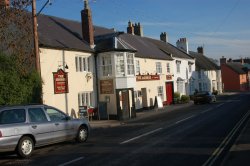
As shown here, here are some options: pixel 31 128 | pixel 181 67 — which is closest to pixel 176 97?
pixel 181 67

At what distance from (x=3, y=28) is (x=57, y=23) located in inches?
478

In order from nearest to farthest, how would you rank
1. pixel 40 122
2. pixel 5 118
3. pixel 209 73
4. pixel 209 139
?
pixel 5 118, pixel 40 122, pixel 209 139, pixel 209 73

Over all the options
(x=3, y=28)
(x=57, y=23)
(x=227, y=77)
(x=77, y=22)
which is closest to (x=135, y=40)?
(x=77, y=22)

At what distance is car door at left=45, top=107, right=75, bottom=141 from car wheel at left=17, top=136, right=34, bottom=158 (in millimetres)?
1381

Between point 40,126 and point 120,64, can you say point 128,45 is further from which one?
point 40,126

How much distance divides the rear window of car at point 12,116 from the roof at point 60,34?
465 inches

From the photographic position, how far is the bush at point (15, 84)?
68.3 ft

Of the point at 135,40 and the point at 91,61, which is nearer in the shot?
the point at 91,61

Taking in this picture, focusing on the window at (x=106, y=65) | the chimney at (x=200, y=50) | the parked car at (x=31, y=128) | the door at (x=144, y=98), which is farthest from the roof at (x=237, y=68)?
the parked car at (x=31, y=128)

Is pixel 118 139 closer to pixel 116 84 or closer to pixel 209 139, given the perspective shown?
pixel 209 139

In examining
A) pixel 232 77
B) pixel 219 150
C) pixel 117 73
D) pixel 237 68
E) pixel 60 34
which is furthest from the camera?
pixel 237 68

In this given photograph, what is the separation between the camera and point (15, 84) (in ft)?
69.5

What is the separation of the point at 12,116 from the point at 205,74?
6017 cm

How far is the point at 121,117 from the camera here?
100ft
